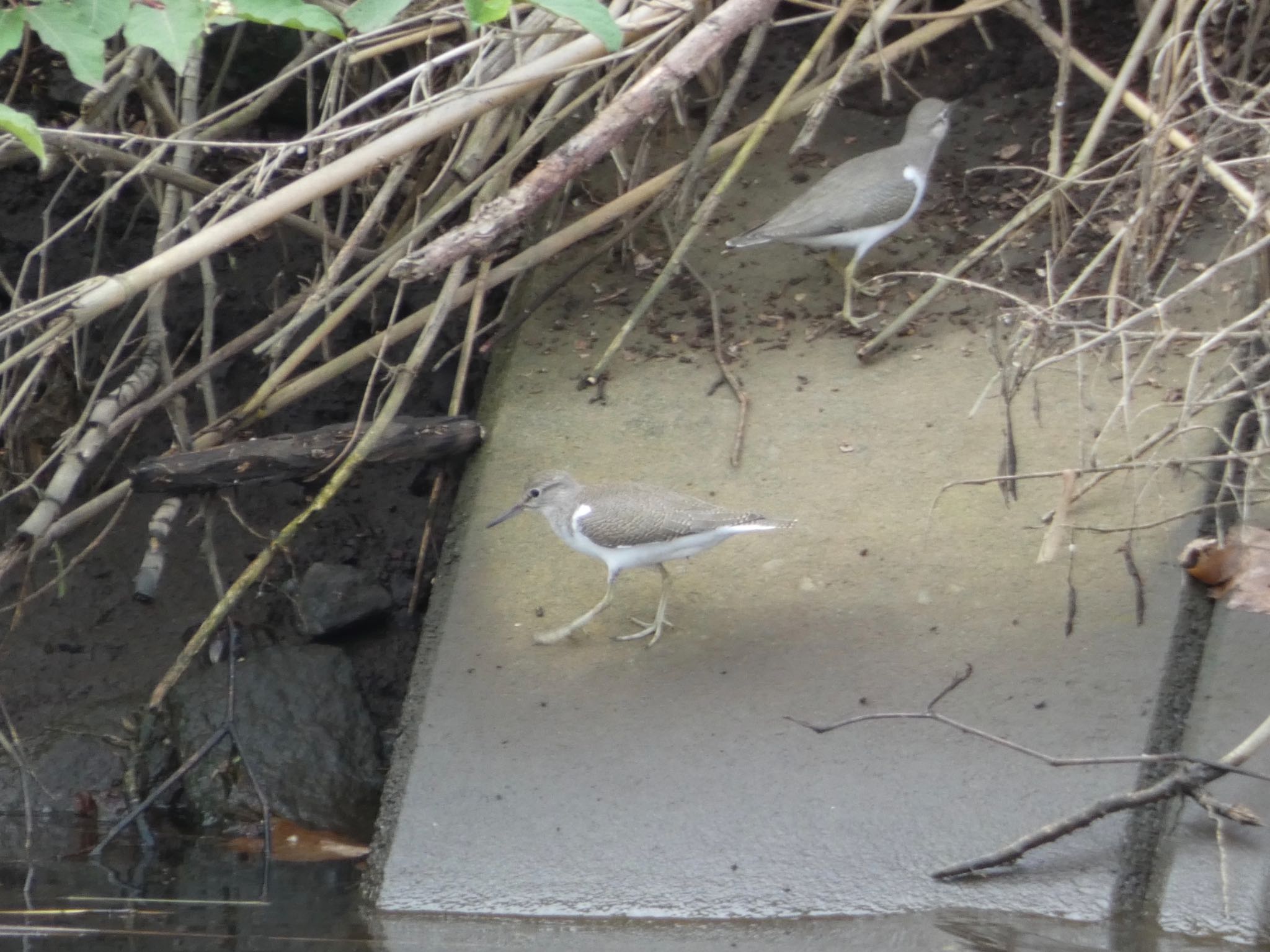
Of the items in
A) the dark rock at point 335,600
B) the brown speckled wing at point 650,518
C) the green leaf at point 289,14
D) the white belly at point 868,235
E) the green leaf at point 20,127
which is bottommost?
the dark rock at point 335,600

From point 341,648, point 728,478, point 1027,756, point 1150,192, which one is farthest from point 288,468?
point 1150,192

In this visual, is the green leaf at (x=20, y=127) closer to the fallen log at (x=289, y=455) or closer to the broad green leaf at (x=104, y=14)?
the broad green leaf at (x=104, y=14)

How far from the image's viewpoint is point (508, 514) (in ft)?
13.1

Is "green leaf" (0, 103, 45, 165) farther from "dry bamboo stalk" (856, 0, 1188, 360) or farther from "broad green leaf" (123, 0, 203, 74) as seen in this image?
"dry bamboo stalk" (856, 0, 1188, 360)

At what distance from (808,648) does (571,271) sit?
1838mm

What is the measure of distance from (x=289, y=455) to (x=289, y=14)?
1.67 m

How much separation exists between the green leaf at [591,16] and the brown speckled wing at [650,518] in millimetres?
1339

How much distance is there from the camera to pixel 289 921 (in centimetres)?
338

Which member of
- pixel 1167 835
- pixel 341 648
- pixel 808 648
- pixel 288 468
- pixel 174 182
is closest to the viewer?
pixel 1167 835

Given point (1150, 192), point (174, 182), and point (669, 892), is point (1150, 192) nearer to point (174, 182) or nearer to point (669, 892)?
point (669, 892)

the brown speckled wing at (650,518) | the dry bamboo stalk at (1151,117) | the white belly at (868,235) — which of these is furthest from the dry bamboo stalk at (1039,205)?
the brown speckled wing at (650,518)

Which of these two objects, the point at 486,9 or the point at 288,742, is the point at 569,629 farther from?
the point at 486,9

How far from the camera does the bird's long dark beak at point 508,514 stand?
397 centimetres

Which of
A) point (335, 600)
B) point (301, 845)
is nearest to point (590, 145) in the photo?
point (335, 600)
